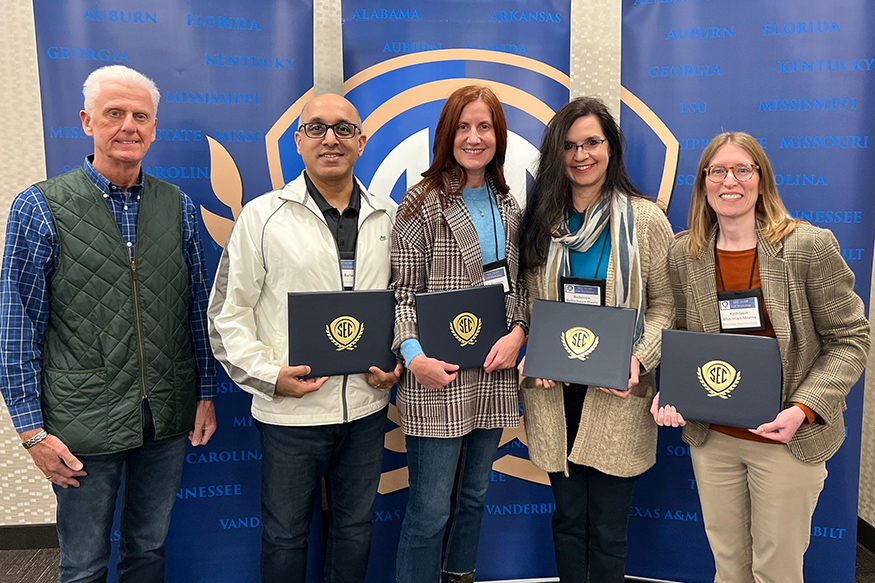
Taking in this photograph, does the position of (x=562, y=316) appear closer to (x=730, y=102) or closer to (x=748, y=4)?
(x=730, y=102)

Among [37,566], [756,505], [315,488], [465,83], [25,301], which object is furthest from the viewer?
[37,566]

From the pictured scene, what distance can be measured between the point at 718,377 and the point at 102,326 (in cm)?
202

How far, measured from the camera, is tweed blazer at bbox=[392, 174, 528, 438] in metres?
1.90

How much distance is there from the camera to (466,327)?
6.07 feet

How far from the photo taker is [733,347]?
1.73 metres

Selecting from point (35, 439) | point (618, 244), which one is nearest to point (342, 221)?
point (618, 244)

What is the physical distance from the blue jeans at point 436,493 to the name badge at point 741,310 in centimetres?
87

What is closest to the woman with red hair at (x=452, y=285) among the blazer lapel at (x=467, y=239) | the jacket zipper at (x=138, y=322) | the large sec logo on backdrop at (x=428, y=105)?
the blazer lapel at (x=467, y=239)

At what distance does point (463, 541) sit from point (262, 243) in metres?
1.38

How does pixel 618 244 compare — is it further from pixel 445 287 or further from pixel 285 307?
pixel 285 307

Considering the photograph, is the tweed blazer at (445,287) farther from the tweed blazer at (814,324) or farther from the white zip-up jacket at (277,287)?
the tweed blazer at (814,324)

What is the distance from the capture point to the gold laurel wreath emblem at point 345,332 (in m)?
1.84

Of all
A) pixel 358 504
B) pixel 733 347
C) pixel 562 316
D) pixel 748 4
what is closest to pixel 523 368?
pixel 562 316

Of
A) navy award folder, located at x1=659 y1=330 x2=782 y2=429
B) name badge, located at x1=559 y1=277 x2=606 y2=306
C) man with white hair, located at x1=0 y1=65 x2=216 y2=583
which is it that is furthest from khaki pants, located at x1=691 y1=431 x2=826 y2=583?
man with white hair, located at x1=0 y1=65 x2=216 y2=583
